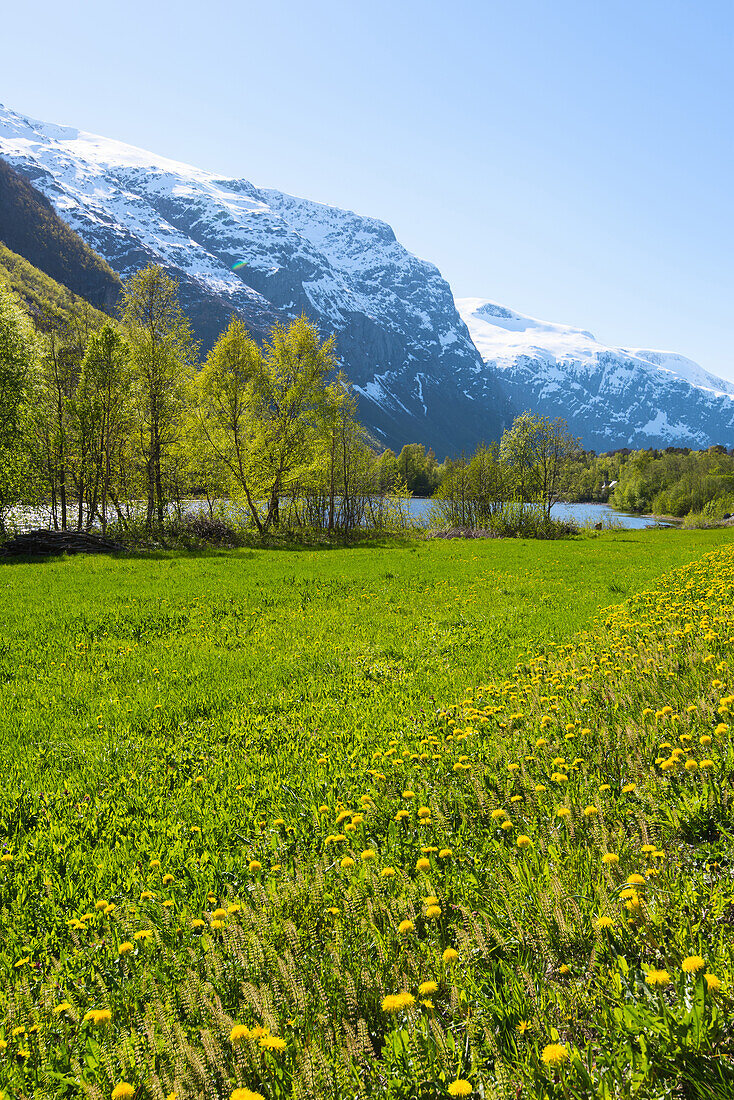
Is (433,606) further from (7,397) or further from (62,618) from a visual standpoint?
(7,397)

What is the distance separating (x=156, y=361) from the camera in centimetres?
3181

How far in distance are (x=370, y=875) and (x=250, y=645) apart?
24.6 ft

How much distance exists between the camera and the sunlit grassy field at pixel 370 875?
6.86ft

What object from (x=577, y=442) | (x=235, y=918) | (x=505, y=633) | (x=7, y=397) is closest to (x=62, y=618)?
(x=505, y=633)

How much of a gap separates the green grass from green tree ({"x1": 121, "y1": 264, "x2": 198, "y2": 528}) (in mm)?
14691

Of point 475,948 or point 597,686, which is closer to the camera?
point 475,948

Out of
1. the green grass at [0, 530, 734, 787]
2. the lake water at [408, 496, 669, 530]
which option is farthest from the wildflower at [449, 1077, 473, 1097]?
the lake water at [408, 496, 669, 530]

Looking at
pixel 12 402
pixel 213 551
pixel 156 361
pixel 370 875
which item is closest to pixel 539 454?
pixel 213 551

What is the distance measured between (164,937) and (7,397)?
3002cm

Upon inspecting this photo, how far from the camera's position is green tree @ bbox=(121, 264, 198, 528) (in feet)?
103

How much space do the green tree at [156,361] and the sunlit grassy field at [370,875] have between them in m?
27.0

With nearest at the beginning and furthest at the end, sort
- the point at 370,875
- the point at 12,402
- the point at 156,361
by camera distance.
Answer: the point at 370,875 < the point at 12,402 < the point at 156,361

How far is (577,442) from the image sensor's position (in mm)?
58188

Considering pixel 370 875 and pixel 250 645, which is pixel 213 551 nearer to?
pixel 250 645
